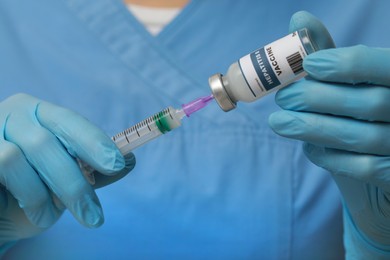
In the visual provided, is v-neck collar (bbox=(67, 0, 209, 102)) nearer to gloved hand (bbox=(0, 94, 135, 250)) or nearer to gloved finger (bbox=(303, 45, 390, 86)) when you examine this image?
gloved hand (bbox=(0, 94, 135, 250))

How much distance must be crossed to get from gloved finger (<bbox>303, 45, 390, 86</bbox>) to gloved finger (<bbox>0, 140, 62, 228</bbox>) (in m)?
0.41

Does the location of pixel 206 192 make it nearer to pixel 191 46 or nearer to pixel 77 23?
pixel 191 46

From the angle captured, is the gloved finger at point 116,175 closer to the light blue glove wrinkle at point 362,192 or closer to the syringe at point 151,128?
the syringe at point 151,128

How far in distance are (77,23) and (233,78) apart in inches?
15.8

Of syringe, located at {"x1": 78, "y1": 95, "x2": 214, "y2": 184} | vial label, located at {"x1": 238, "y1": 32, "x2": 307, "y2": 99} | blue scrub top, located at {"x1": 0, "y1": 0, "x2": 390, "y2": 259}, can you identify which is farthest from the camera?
blue scrub top, located at {"x1": 0, "y1": 0, "x2": 390, "y2": 259}

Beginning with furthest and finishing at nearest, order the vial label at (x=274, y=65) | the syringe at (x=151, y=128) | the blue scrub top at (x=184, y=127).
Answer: the blue scrub top at (x=184, y=127) → the syringe at (x=151, y=128) → the vial label at (x=274, y=65)

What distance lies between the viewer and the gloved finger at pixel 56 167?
796mm

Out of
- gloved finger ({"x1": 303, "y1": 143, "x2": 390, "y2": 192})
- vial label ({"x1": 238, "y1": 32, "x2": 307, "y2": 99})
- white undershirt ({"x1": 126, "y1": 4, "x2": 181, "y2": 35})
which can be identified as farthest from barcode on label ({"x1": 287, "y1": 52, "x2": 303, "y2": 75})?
white undershirt ({"x1": 126, "y1": 4, "x2": 181, "y2": 35})

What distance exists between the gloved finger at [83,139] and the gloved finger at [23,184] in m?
0.06

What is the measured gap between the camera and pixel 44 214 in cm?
83

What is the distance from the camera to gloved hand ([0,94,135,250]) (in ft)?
2.60

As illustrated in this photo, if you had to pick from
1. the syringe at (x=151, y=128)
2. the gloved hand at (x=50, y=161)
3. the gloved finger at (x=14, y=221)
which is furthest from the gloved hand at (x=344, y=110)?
the gloved finger at (x=14, y=221)

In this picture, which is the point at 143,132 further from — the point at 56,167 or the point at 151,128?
the point at 56,167

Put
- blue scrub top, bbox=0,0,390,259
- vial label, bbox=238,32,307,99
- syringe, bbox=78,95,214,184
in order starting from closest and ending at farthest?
1. vial label, bbox=238,32,307,99
2. syringe, bbox=78,95,214,184
3. blue scrub top, bbox=0,0,390,259
